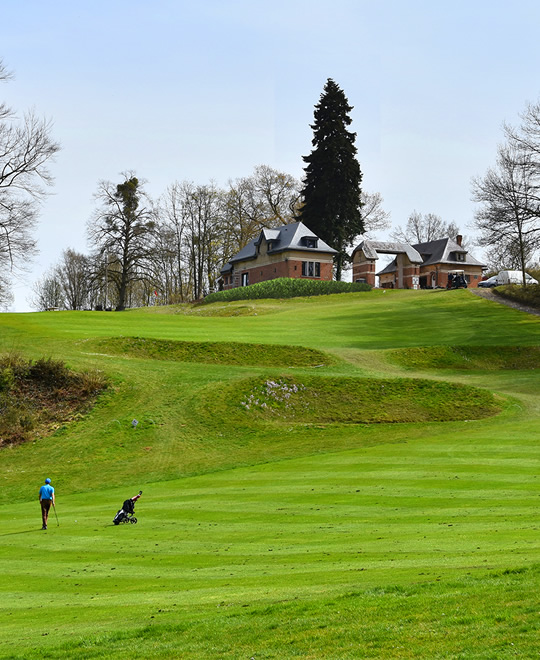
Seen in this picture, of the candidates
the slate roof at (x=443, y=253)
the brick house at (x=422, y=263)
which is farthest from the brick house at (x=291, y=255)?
the slate roof at (x=443, y=253)

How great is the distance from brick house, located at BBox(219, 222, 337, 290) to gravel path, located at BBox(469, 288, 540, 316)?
2256 centimetres

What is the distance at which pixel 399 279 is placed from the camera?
10638 centimetres

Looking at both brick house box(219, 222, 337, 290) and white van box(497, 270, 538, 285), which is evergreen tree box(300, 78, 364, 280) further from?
white van box(497, 270, 538, 285)

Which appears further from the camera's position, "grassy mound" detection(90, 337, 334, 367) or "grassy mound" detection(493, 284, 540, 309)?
"grassy mound" detection(493, 284, 540, 309)

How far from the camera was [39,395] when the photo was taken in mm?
34750

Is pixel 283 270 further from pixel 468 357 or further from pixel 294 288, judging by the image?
pixel 468 357

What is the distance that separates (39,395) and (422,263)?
77.8 meters

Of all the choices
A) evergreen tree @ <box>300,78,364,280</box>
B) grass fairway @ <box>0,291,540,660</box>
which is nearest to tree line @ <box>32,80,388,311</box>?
evergreen tree @ <box>300,78,364,280</box>

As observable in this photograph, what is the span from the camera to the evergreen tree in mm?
98125

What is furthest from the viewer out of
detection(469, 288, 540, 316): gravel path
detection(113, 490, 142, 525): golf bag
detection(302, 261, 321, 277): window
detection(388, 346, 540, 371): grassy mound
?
detection(302, 261, 321, 277): window

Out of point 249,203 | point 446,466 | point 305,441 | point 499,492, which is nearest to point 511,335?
point 305,441

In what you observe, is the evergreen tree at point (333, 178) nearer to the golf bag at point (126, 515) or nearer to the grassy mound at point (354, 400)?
the grassy mound at point (354, 400)

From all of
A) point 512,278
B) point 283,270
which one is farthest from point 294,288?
point 512,278

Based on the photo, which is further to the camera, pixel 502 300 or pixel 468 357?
pixel 502 300
